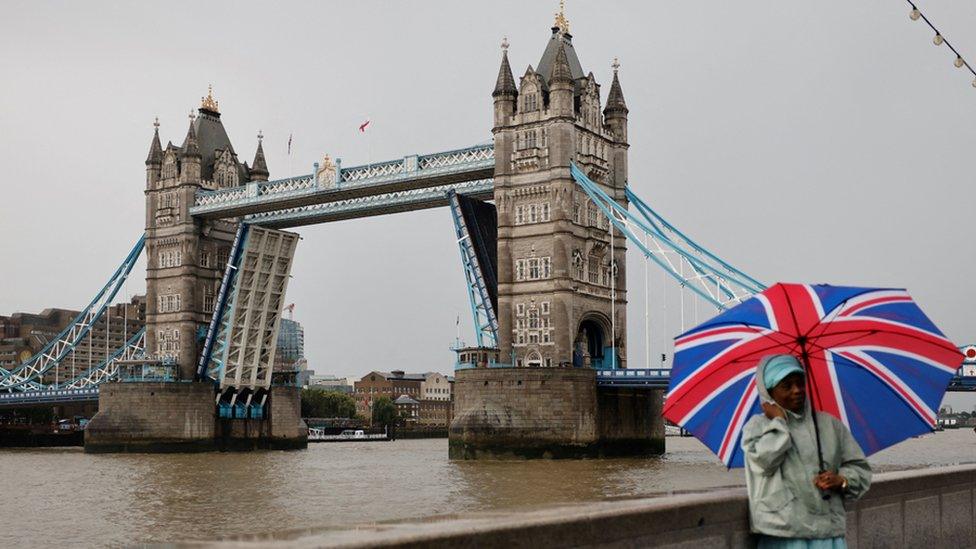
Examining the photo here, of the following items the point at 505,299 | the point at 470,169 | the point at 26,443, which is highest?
the point at 470,169

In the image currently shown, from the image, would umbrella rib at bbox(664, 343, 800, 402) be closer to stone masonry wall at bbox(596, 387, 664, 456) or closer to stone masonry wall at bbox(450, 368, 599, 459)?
stone masonry wall at bbox(450, 368, 599, 459)

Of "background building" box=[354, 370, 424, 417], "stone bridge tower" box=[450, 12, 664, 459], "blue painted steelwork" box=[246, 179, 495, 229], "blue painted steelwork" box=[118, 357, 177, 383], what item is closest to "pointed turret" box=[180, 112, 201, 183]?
"blue painted steelwork" box=[246, 179, 495, 229]

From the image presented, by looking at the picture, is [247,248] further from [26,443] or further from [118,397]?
[26,443]

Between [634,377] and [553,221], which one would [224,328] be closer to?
[553,221]

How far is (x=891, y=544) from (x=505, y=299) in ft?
Result: 142

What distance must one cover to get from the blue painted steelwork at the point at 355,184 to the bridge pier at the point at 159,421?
10.7 meters

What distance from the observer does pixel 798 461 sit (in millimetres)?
6027

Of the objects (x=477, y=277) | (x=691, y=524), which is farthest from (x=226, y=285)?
(x=691, y=524)

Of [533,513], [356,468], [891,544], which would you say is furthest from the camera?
[356,468]

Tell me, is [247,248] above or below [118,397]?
above

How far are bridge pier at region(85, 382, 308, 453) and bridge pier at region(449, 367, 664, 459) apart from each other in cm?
2146

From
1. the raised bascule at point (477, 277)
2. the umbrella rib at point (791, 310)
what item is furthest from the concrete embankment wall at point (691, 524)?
the raised bascule at point (477, 277)

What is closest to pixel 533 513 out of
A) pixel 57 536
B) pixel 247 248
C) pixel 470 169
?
pixel 57 536

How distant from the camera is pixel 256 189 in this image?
6431 cm
